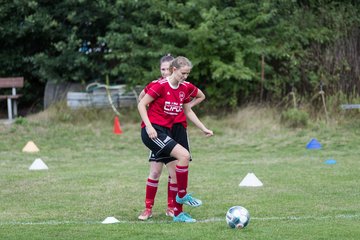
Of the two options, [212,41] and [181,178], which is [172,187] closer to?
[181,178]

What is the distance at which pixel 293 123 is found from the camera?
17234mm

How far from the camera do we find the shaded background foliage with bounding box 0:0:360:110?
59.6ft

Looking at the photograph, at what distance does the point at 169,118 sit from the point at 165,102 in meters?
0.19

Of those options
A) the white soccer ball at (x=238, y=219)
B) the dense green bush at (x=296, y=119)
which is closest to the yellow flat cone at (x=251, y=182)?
the white soccer ball at (x=238, y=219)

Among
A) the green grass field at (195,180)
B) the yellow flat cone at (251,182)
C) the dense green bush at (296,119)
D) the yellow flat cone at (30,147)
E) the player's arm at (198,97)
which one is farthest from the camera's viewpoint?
the dense green bush at (296,119)

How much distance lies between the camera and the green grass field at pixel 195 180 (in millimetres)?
7062

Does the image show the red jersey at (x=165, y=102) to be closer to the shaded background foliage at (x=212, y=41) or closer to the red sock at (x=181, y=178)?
the red sock at (x=181, y=178)

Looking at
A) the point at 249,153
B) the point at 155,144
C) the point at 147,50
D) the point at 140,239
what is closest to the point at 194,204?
the point at 155,144

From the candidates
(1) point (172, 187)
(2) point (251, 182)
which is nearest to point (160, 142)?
(1) point (172, 187)

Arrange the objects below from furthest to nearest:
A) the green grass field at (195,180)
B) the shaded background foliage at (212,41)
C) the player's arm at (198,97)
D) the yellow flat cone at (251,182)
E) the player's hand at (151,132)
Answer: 1. the shaded background foliage at (212,41)
2. the yellow flat cone at (251,182)
3. the player's arm at (198,97)
4. the player's hand at (151,132)
5. the green grass field at (195,180)

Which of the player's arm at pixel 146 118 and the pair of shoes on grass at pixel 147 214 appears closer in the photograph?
the player's arm at pixel 146 118

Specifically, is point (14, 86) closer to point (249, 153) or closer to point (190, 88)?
point (249, 153)

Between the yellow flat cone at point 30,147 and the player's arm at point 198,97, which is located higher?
the player's arm at point 198,97

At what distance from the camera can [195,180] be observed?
1091 centimetres
